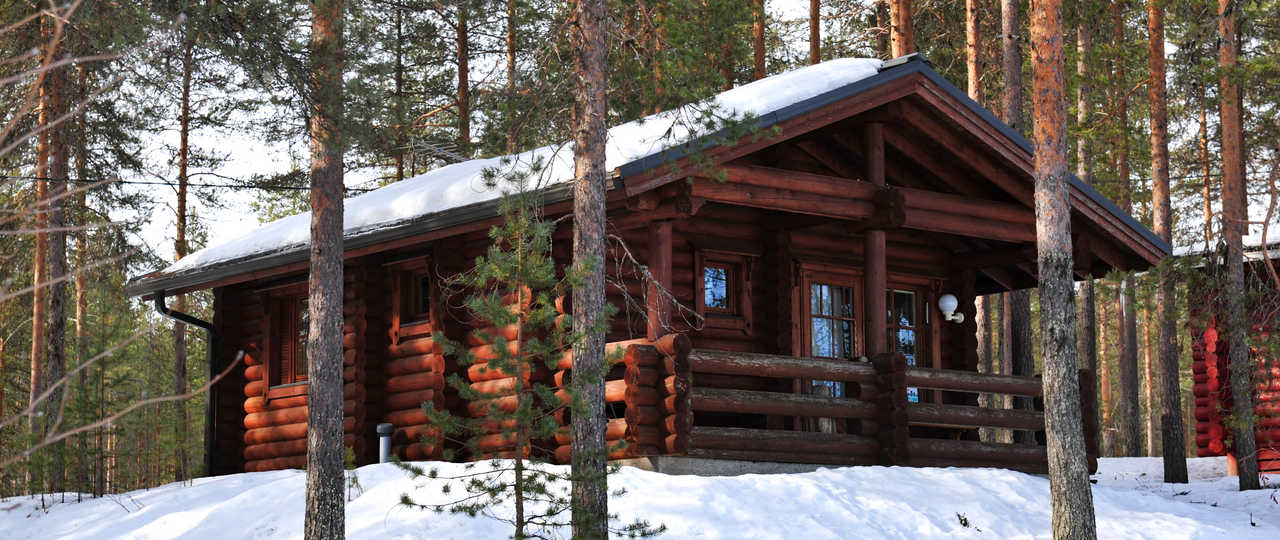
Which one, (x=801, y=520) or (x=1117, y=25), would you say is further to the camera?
(x=1117, y=25)

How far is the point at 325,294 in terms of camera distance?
10797 millimetres

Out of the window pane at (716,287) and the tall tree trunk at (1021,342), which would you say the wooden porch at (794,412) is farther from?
the tall tree trunk at (1021,342)

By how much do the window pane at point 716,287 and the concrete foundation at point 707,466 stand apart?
2.30 m

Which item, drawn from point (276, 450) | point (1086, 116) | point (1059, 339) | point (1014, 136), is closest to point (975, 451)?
point (1014, 136)

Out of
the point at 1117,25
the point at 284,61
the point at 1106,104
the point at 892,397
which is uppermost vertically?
the point at 1117,25

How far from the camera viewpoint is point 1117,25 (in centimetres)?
2672

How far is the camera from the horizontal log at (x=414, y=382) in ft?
48.0

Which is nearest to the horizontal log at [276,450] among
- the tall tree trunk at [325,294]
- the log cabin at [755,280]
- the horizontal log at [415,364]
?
the log cabin at [755,280]

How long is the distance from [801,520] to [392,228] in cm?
572

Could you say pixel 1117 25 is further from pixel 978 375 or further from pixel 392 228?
pixel 392 228

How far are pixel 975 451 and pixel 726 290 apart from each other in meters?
3.30

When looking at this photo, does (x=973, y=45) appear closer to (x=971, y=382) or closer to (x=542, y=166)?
(x=971, y=382)

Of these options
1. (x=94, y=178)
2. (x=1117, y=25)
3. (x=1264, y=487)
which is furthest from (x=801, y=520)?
(x=1117, y=25)

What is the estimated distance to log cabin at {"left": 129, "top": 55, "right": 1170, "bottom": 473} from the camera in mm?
12547
